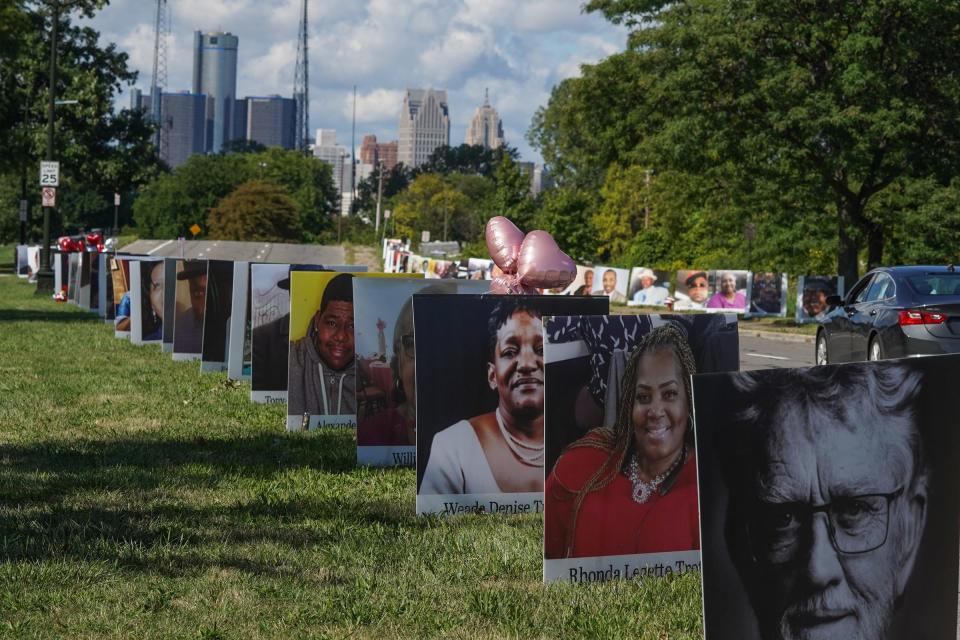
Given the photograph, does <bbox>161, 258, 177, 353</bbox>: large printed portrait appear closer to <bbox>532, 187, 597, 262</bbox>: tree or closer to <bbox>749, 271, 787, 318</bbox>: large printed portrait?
<bbox>749, 271, 787, 318</bbox>: large printed portrait

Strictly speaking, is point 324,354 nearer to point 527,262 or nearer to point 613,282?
point 527,262

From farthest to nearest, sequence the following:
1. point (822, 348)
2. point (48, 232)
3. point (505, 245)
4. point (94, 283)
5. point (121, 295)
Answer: point (48, 232) → point (94, 283) → point (121, 295) → point (822, 348) → point (505, 245)

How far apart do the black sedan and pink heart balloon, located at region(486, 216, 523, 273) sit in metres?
5.29

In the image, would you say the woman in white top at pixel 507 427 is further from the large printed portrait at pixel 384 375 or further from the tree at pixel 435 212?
the tree at pixel 435 212

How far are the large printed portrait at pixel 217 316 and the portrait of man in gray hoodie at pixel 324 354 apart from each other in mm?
3720

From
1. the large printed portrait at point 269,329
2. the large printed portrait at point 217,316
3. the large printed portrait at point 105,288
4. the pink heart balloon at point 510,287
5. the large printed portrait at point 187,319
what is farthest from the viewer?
the large printed portrait at point 105,288

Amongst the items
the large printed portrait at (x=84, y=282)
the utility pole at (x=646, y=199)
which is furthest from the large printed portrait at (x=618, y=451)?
the utility pole at (x=646, y=199)

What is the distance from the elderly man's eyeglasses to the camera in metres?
4.03

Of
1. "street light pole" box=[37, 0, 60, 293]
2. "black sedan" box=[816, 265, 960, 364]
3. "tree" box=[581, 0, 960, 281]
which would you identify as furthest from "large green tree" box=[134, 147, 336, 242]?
"black sedan" box=[816, 265, 960, 364]

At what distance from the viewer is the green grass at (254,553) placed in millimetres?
5109

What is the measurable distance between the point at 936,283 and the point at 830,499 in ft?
38.4

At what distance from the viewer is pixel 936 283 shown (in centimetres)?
1512

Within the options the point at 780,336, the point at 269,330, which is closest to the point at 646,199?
the point at 780,336

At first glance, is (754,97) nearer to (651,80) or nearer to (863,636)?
(651,80)
